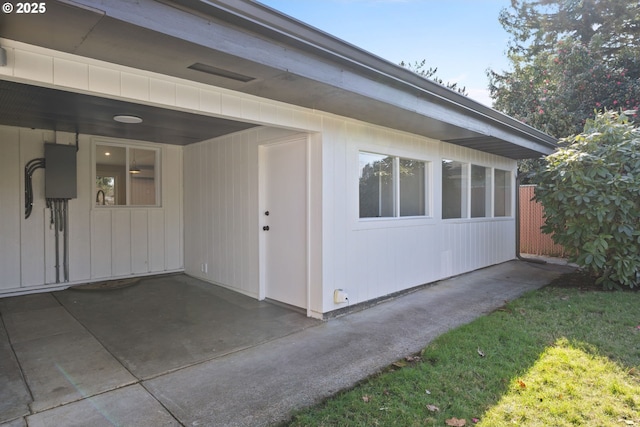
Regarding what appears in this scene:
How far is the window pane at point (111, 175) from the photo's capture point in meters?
6.37

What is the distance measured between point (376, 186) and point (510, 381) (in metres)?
2.99

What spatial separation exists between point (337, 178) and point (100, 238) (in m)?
4.44

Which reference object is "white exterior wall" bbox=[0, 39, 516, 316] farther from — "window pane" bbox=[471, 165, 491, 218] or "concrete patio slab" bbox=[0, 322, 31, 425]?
"concrete patio slab" bbox=[0, 322, 31, 425]

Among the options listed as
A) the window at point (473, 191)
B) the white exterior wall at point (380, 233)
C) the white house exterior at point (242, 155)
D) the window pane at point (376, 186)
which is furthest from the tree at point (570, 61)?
the window pane at point (376, 186)

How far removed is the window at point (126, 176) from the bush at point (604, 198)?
7125 mm

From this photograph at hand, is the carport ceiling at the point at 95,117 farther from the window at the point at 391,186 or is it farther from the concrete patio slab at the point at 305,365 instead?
the concrete patio slab at the point at 305,365

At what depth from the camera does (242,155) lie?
5.64 metres

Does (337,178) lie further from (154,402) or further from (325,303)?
(154,402)

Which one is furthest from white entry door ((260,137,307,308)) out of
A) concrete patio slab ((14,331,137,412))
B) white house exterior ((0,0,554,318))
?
concrete patio slab ((14,331,137,412))

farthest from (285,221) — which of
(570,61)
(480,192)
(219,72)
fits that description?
(570,61)

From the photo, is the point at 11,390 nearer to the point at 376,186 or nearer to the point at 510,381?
the point at 510,381

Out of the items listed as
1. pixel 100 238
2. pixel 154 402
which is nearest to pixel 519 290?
pixel 154 402

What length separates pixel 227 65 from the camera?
269 centimetres

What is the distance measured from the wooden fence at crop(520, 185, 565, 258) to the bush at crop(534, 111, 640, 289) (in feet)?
12.4
